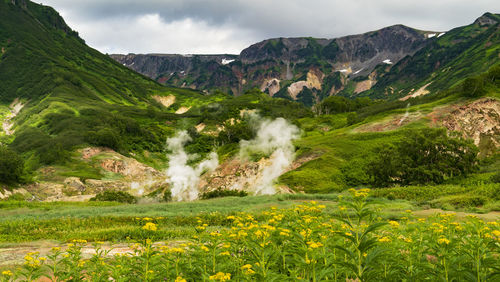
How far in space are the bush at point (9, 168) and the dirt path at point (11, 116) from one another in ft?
264

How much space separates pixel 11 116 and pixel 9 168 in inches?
4700

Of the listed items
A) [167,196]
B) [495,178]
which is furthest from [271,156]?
[495,178]

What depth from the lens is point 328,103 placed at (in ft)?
432

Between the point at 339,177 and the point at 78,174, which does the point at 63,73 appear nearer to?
the point at 78,174

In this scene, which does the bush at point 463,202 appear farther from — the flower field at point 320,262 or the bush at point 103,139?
the bush at point 103,139

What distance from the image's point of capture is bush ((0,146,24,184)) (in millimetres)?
53656

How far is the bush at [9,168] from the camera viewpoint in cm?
5366

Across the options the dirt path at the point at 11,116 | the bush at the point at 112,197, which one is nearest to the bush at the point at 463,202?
the bush at the point at 112,197

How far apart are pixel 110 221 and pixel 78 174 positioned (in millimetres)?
59332

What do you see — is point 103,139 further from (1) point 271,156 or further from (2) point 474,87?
(2) point 474,87

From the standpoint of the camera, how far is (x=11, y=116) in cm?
14412

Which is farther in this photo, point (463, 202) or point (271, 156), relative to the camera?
point (271, 156)

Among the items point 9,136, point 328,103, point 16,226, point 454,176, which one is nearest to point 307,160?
point 454,176

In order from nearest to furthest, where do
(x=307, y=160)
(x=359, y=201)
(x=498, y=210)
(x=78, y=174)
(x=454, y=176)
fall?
(x=359, y=201) < (x=498, y=210) < (x=454, y=176) < (x=307, y=160) < (x=78, y=174)
